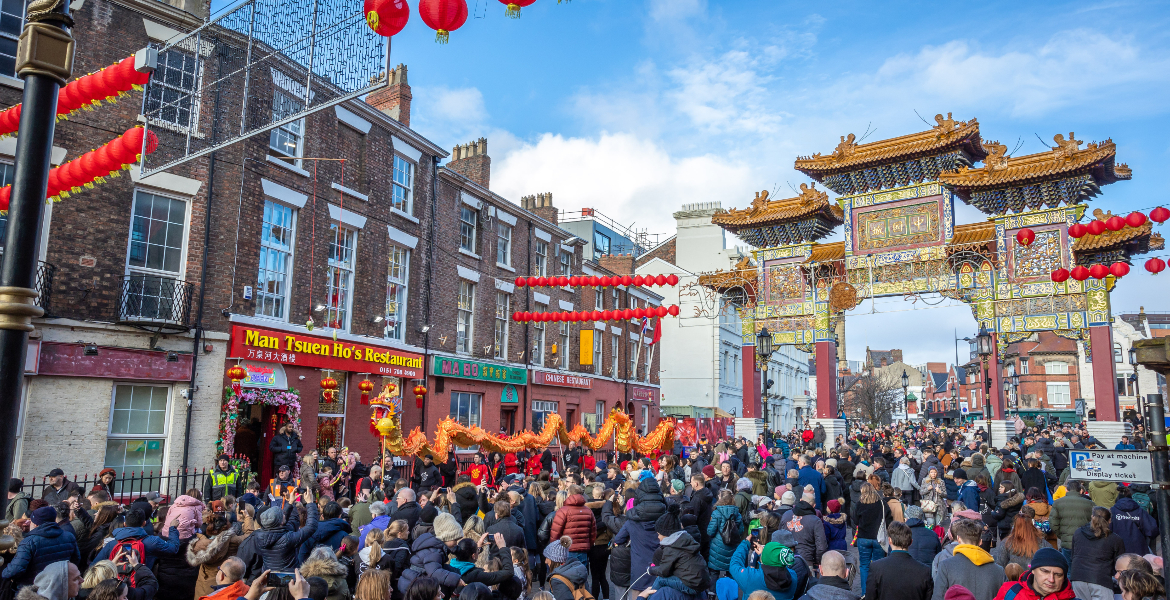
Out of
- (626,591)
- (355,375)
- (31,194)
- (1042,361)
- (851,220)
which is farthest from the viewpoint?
(1042,361)

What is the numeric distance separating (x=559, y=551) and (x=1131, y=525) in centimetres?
670

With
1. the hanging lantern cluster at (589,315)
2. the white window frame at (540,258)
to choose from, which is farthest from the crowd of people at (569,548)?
the white window frame at (540,258)

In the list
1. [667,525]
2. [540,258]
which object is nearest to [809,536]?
[667,525]

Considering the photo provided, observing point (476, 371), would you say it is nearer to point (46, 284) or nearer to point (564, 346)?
point (564, 346)

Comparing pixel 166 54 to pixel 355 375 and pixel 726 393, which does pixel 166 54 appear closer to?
pixel 355 375

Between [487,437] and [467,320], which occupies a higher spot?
[467,320]

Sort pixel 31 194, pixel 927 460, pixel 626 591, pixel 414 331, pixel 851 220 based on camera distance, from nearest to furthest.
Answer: pixel 31 194, pixel 626 591, pixel 927 460, pixel 414 331, pixel 851 220

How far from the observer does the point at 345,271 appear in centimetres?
1980

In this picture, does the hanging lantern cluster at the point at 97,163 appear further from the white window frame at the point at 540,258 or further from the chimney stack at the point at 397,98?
the white window frame at the point at 540,258

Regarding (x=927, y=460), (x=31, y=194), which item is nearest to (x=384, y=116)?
(x=927, y=460)

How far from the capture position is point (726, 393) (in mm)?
47812

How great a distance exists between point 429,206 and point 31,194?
2056cm

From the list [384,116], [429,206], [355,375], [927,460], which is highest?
[384,116]

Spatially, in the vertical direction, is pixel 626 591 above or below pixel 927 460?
below
